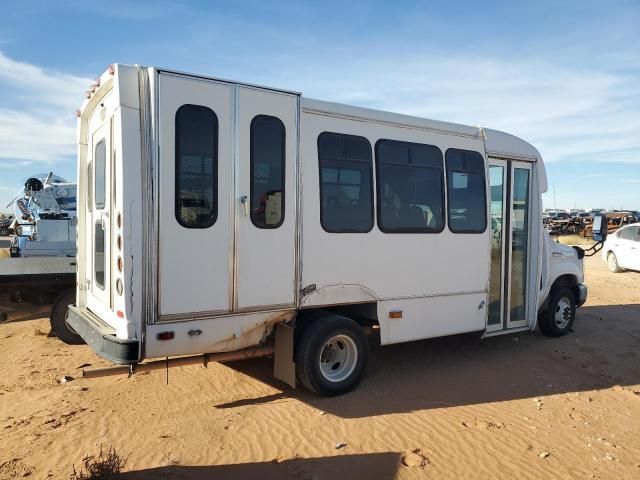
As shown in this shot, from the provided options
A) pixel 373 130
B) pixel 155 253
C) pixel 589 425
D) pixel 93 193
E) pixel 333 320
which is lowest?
pixel 589 425

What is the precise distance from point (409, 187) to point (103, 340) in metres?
3.78

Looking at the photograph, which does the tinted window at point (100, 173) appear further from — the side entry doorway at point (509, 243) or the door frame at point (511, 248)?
the door frame at point (511, 248)

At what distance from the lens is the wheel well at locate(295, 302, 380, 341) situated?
559 cm

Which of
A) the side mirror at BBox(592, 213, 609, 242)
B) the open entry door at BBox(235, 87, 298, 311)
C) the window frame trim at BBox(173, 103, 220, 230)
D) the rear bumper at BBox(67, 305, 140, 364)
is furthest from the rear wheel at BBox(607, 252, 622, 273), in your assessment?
the rear bumper at BBox(67, 305, 140, 364)

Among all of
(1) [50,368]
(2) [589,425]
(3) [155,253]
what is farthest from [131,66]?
(2) [589,425]

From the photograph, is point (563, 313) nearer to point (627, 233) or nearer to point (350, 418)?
point (350, 418)

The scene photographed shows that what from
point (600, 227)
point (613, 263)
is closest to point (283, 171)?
point (600, 227)

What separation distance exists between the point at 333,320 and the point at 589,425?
2769mm

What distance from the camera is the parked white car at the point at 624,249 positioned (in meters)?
16.0

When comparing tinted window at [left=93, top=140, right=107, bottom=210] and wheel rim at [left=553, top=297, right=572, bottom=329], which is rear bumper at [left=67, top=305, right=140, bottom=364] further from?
wheel rim at [left=553, top=297, right=572, bottom=329]

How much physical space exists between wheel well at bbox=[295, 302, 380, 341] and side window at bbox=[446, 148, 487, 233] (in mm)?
1583

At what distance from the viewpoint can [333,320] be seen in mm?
5582

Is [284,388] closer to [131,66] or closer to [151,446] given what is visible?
[151,446]

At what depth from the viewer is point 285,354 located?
5543 mm
